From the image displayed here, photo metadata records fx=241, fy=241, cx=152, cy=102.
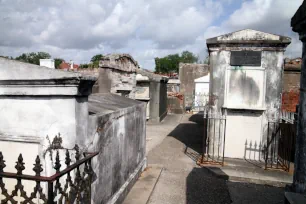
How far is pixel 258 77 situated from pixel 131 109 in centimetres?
395

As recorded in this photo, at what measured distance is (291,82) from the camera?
37.0 feet

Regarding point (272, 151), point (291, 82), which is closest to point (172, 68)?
point (291, 82)

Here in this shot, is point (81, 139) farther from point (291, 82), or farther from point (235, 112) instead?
point (291, 82)

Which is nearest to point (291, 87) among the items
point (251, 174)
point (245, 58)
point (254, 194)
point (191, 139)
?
point (191, 139)

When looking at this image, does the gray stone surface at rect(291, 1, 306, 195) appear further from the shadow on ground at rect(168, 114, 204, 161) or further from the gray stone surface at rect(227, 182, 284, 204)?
the shadow on ground at rect(168, 114, 204, 161)

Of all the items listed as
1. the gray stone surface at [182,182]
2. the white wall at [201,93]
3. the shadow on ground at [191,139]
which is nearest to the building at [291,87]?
the shadow on ground at [191,139]

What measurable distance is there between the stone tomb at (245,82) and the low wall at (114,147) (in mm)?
2762

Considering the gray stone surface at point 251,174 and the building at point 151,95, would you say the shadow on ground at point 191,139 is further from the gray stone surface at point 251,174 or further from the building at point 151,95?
the building at point 151,95

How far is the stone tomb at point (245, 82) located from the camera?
21.6ft

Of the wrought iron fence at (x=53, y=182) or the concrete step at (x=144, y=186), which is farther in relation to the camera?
the concrete step at (x=144, y=186)

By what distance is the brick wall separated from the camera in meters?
10.8

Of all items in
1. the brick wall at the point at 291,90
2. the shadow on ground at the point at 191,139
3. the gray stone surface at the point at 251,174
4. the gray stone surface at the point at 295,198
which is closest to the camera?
the gray stone surface at the point at 295,198

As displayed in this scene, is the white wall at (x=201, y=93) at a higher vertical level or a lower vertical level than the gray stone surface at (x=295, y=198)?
higher

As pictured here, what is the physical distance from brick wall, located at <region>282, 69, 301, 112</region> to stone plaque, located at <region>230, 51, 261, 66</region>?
540 centimetres
